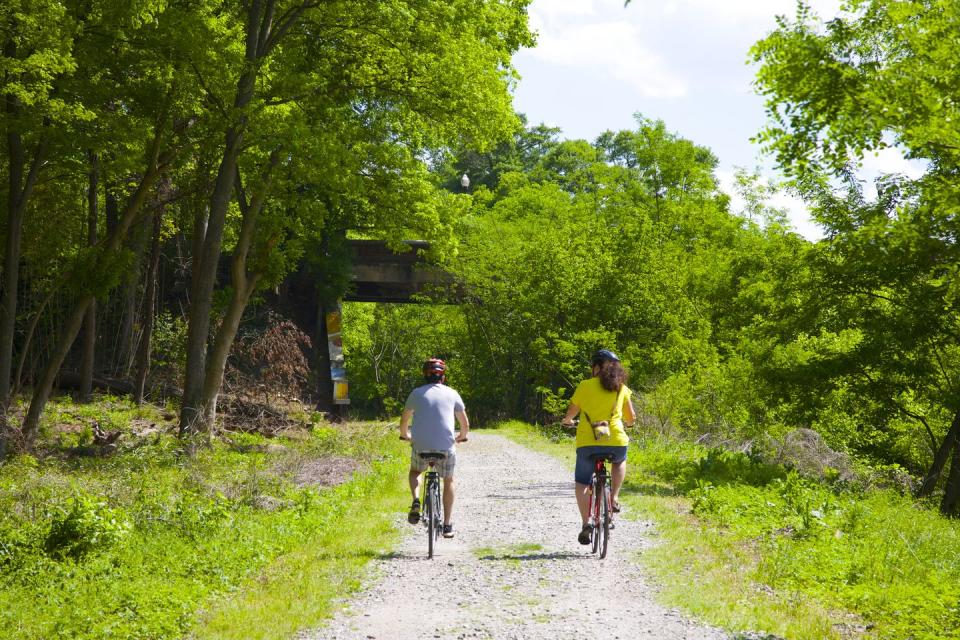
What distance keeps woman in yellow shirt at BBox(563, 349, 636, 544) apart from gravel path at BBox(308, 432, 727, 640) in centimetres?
69

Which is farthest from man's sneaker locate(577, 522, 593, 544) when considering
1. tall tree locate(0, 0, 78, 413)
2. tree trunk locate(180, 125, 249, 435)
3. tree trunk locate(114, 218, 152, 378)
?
tree trunk locate(114, 218, 152, 378)

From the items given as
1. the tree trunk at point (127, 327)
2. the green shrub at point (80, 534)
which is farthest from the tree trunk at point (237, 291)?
the green shrub at point (80, 534)

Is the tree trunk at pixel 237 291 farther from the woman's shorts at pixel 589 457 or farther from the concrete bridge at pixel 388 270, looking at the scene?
the concrete bridge at pixel 388 270

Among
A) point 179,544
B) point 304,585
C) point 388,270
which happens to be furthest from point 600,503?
point 388,270

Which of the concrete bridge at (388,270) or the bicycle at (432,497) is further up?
the concrete bridge at (388,270)

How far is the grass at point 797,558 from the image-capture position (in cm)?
727

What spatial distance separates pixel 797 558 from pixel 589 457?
207 cm

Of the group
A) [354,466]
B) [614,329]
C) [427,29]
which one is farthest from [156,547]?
[614,329]

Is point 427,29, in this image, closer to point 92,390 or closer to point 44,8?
point 44,8

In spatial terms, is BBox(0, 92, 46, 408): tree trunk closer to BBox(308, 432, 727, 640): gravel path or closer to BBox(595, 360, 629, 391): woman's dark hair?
BBox(308, 432, 727, 640): gravel path

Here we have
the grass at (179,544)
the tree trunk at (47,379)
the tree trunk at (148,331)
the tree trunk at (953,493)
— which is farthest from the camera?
the tree trunk at (148,331)

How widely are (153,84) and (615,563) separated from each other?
43.3 feet

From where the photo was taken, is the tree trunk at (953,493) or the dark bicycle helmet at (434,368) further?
the tree trunk at (953,493)

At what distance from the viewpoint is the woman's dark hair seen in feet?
32.0
